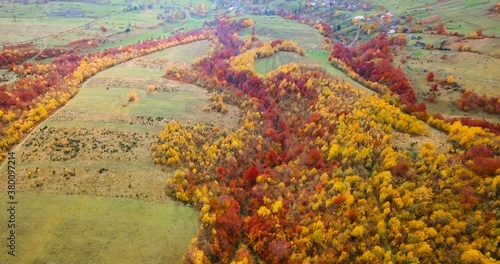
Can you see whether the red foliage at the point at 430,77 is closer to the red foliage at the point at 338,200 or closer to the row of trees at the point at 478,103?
the row of trees at the point at 478,103

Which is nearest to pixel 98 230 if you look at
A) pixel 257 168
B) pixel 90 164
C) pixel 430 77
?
pixel 90 164

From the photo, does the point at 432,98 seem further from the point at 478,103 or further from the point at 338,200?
the point at 338,200

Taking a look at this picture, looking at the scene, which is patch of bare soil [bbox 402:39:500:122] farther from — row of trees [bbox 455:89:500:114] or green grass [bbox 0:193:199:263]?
green grass [bbox 0:193:199:263]

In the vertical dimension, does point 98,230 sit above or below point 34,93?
below

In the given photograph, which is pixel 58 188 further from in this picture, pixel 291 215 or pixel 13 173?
pixel 291 215

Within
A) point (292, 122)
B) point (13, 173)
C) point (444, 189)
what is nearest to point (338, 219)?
point (444, 189)

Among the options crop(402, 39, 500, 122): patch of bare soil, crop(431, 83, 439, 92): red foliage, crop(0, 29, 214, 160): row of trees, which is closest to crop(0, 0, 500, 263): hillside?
crop(0, 29, 214, 160): row of trees
